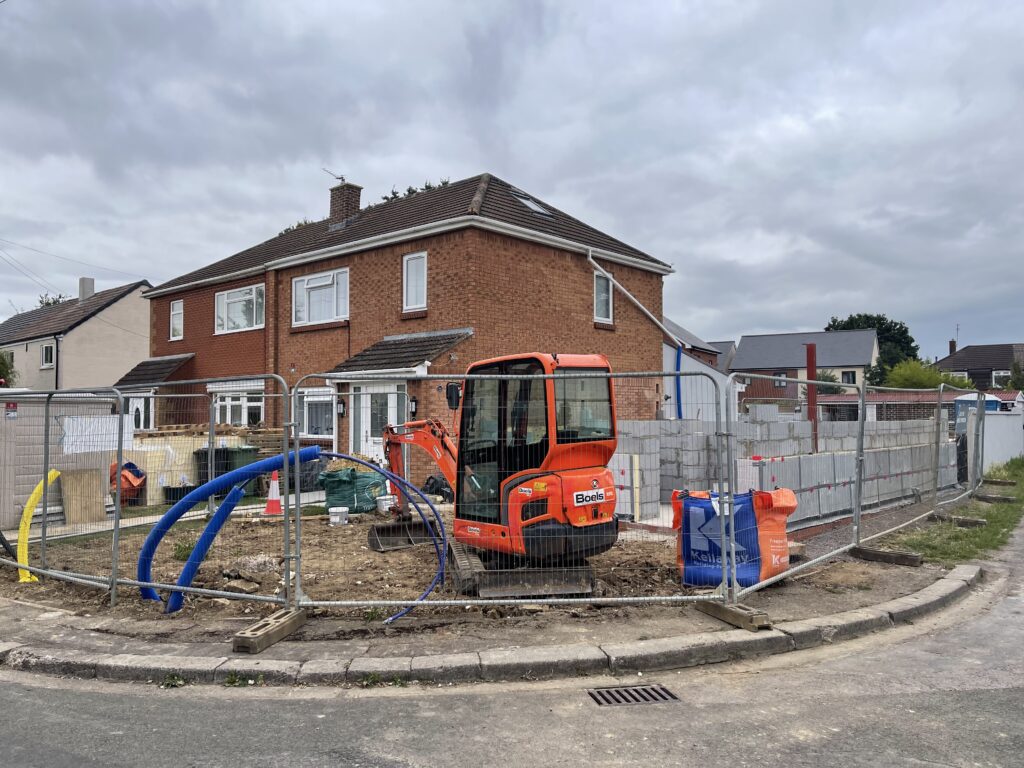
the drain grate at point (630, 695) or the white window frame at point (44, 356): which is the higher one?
the white window frame at point (44, 356)

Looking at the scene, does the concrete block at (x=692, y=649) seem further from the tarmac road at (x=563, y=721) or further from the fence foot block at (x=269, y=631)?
the fence foot block at (x=269, y=631)

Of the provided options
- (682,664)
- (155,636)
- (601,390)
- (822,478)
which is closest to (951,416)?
(822,478)

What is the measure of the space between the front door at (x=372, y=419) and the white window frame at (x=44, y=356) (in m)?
32.0

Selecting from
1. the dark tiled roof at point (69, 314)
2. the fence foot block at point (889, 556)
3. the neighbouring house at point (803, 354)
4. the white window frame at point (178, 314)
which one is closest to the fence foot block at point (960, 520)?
the fence foot block at point (889, 556)

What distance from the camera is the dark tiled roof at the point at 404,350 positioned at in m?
15.2

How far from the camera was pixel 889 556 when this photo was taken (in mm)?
8031

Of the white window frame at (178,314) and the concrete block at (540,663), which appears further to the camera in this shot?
the white window frame at (178,314)

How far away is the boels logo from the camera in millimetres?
6297

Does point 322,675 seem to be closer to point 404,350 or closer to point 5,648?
point 5,648

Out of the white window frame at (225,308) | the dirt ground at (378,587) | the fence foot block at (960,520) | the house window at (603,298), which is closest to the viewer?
the dirt ground at (378,587)

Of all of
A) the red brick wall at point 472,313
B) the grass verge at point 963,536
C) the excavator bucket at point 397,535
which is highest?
the red brick wall at point 472,313

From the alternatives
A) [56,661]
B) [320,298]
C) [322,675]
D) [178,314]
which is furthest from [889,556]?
[178,314]

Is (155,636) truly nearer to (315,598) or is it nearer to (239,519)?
(315,598)

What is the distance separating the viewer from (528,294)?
17.1 meters
